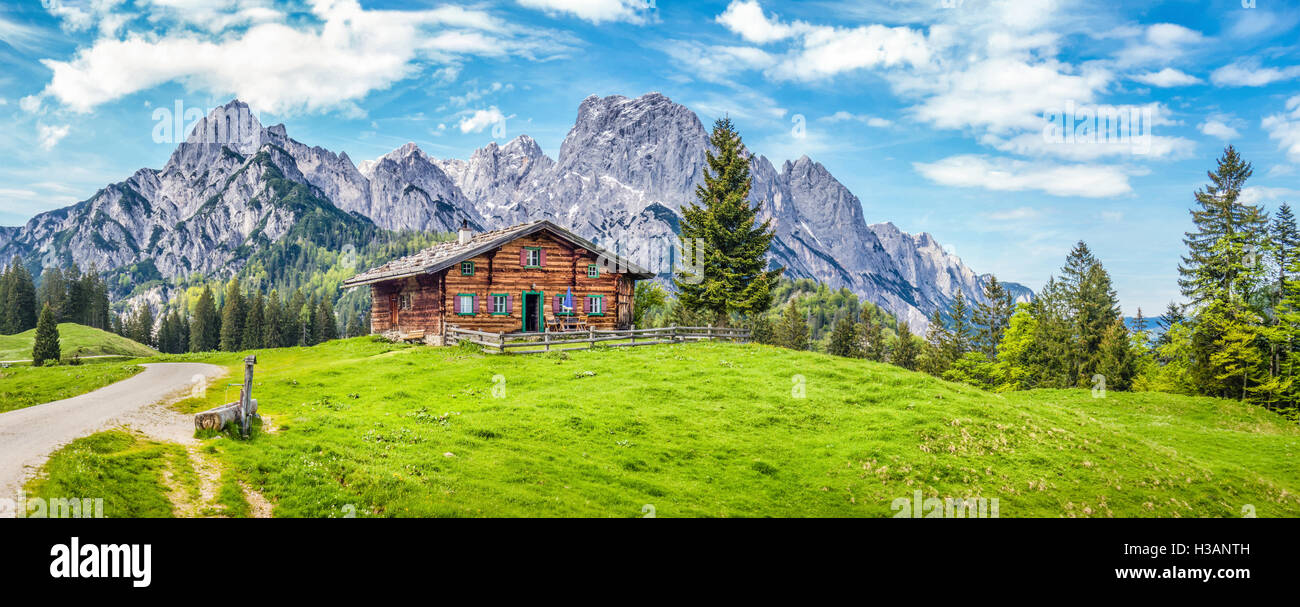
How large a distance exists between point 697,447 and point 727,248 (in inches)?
1174

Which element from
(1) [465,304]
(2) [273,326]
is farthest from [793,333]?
(2) [273,326]

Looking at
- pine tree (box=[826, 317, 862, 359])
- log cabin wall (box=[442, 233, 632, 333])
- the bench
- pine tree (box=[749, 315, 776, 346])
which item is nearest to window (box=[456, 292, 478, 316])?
log cabin wall (box=[442, 233, 632, 333])

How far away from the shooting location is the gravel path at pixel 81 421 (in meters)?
11.0

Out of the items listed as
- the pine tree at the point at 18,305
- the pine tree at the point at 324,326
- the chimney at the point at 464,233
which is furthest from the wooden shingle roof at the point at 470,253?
the pine tree at the point at 18,305

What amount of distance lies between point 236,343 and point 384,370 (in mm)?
109628

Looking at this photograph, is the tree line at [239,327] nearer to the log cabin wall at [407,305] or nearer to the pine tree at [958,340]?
the log cabin wall at [407,305]

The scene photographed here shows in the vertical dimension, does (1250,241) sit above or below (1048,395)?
above

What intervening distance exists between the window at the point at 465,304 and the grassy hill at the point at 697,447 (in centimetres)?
868

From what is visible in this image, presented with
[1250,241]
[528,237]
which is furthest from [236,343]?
[1250,241]

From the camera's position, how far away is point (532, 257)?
41.0 metres

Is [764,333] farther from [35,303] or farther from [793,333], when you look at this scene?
[35,303]

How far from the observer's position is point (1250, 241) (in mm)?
44844
